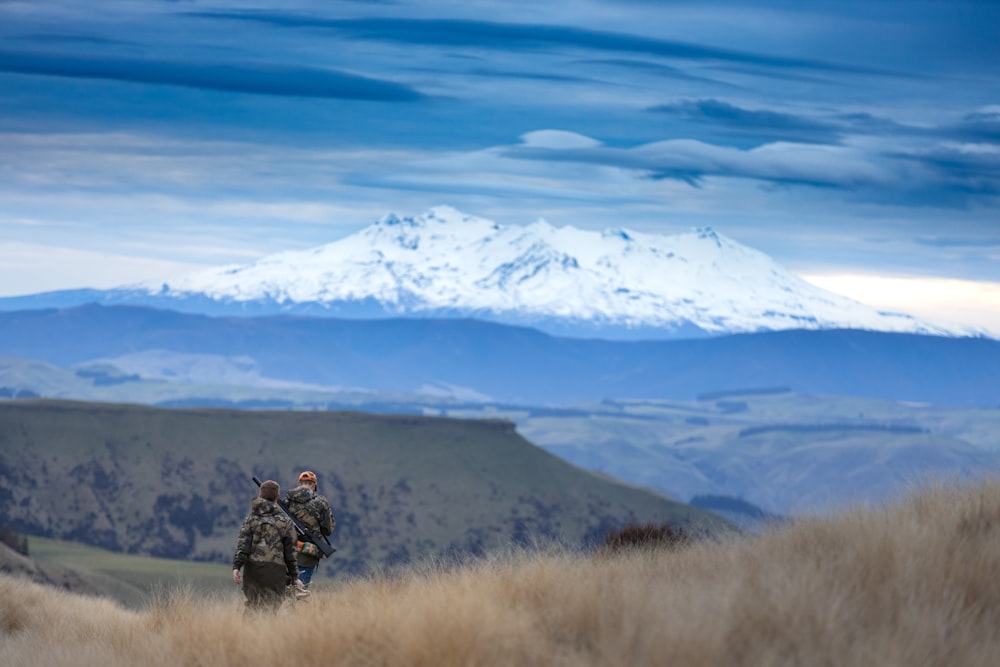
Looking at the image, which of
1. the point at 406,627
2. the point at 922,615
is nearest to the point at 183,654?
the point at 406,627

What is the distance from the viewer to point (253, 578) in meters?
15.0

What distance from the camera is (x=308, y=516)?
16516mm

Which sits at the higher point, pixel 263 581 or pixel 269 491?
pixel 269 491

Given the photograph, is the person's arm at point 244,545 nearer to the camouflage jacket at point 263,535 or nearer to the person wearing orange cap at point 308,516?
the camouflage jacket at point 263,535

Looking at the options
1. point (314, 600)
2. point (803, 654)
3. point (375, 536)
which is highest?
point (803, 654)

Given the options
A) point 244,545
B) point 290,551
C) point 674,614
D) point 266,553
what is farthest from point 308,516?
point 674,614

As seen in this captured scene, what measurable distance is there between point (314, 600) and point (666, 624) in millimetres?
5712

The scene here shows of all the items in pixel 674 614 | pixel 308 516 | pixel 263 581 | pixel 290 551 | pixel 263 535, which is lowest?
pixel 263 581

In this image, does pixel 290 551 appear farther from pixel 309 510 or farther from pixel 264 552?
pixel 309 510

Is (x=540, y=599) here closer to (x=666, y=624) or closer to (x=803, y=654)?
(x=666, y=624)

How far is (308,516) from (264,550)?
163cm

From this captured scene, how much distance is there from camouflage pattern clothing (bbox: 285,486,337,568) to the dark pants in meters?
1.40

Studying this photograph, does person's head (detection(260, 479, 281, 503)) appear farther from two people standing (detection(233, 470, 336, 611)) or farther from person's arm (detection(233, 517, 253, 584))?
person's arm (detection(233, 517, 253, 584))

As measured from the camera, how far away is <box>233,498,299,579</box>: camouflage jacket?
585 inches
